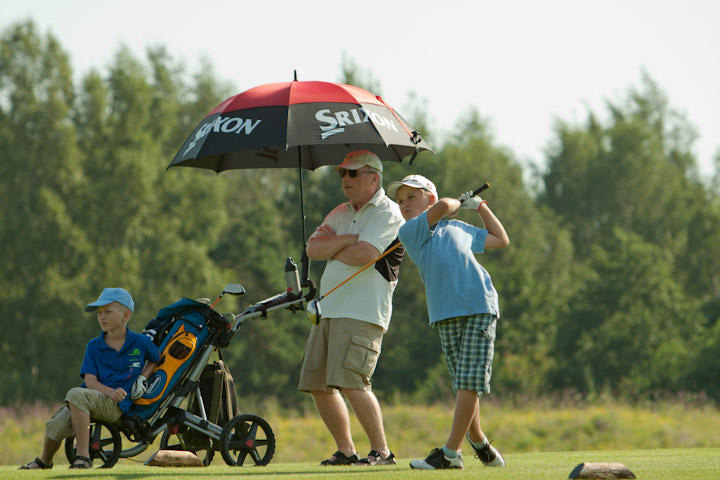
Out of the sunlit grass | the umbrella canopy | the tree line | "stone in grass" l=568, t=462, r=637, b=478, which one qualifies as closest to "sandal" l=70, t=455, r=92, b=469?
→ the umbrella canopy

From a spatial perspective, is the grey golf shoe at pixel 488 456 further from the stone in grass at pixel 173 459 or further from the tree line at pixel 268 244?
the tree line at pixel 268 244

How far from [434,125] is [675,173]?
494 inches

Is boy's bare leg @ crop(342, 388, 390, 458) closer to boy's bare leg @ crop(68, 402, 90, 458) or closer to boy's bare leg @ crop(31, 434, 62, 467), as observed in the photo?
boy's bare leg @ crop(68, 402, 90, 458)

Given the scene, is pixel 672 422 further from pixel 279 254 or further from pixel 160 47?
pixel 160 47

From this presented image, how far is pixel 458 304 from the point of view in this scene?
5.72m

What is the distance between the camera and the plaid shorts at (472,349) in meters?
5.66

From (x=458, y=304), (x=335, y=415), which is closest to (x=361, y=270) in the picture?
(x=458, y=304)

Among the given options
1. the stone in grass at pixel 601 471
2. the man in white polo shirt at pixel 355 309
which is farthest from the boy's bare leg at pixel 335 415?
the stone in grass at pixel 601 471

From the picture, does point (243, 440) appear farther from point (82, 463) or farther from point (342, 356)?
point (82, 463)

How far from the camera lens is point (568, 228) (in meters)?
50.2

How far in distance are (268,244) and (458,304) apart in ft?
114

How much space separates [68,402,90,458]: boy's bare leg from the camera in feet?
20.1

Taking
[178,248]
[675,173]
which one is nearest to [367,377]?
[178,248]

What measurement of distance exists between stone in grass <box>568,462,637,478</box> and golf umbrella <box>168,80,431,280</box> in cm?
232
